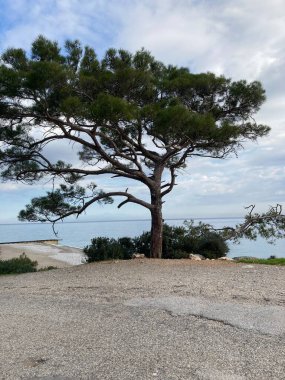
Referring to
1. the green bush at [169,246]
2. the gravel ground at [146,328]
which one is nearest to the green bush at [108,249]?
the green bush at [169,246]

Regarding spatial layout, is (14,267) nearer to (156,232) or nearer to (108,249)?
(108,249)

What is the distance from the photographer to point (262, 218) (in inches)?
552

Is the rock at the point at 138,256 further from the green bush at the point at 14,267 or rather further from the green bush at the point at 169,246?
the green bush at the point at 14,267

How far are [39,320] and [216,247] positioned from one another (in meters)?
8.02

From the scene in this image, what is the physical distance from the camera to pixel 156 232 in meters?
11.6

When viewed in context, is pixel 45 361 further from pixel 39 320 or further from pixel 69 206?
pixel 69 206

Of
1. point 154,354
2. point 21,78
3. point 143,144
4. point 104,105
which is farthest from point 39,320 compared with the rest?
point 143,144

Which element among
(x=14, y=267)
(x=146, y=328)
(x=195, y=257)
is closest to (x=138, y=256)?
(x=195, y=257)

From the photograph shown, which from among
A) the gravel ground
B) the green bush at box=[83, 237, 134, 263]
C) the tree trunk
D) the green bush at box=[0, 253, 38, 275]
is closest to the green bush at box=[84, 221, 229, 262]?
the green bush at box=[83, 237, 134, 263]

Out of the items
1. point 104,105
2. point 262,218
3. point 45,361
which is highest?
point 104,105

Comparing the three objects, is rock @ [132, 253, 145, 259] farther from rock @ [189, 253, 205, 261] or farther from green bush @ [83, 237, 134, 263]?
rock @ [189, 253, 205, 261]

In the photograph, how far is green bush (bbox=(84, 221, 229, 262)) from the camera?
→ 39.5 ft

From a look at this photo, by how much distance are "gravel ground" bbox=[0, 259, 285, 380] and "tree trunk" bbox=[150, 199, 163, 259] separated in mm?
3337

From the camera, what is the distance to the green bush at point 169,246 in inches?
474
